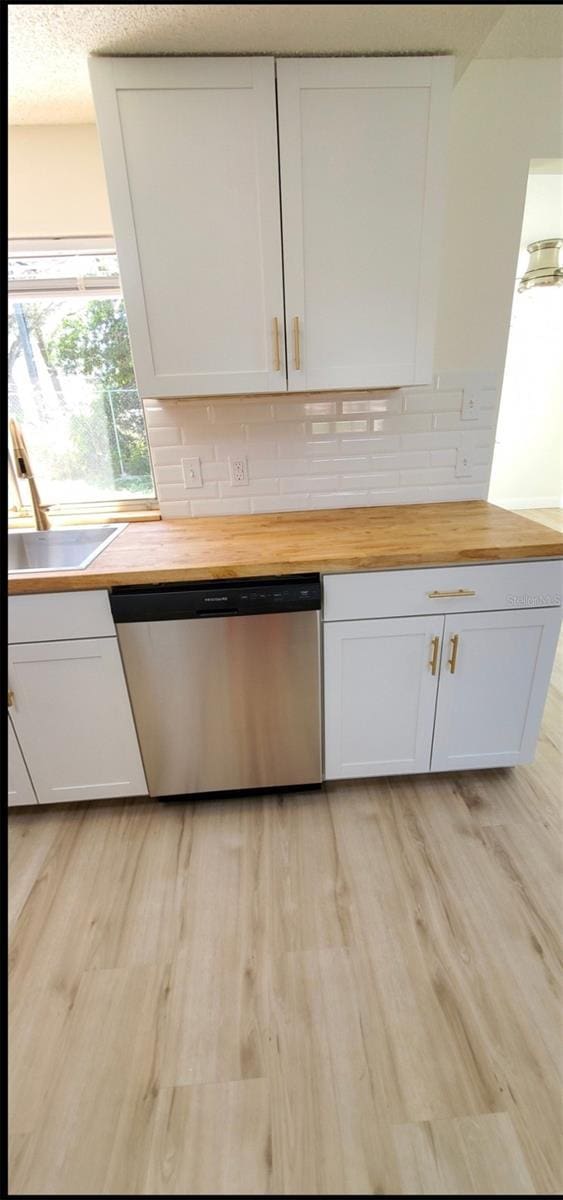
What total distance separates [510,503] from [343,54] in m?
4.55

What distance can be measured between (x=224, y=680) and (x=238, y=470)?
86 cm

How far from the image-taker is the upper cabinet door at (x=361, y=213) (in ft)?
4.10

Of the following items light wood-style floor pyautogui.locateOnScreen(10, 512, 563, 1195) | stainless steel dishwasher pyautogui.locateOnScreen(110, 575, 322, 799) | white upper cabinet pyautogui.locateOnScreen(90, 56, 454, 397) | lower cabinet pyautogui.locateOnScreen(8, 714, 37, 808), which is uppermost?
white upper cabinet pyautogui.locateOnScreen(90, 56, 454, 397)

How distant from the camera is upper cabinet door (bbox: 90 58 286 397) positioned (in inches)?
47.9

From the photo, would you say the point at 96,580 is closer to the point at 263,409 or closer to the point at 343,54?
the point at 263,409

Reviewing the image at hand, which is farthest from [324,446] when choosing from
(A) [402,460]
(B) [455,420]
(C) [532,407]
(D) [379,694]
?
(C) [532,407]

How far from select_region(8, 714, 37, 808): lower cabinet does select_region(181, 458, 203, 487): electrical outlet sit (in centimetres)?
107

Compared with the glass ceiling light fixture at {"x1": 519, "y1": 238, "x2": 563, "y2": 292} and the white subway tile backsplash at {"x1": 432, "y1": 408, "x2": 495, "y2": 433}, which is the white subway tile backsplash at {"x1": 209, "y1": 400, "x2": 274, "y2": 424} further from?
the glass ceiling light fixture at {"x1": 519, "y1": 238, "x2": 563, "y2": 292}

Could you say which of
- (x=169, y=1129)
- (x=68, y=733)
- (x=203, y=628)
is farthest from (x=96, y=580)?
(x=169, y=1129)

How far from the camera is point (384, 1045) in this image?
107cm

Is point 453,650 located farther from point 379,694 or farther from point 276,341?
point 276,341

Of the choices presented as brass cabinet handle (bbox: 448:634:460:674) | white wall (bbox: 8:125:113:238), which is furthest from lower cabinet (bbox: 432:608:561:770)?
white wall (bbox: 8:125:113:238)

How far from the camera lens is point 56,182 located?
1.62 meters

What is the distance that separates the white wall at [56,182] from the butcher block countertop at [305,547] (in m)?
1.12
